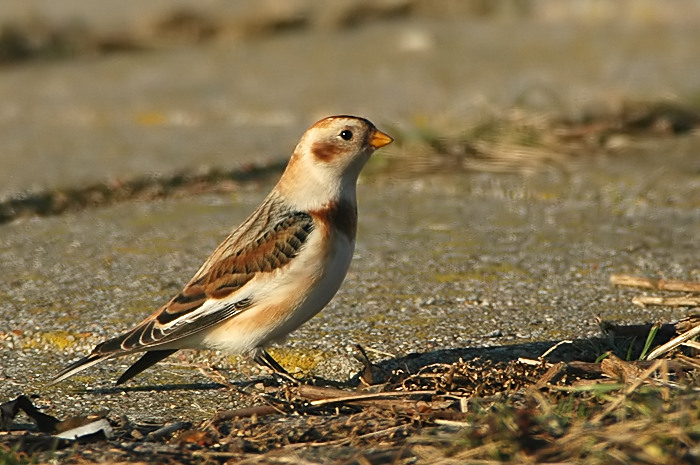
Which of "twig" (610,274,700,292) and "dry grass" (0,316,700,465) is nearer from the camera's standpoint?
"dry grass" (0,316,700,465)

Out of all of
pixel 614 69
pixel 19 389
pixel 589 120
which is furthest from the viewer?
pixel 614 69

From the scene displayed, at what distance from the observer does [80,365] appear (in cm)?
314

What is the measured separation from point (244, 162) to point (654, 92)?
245 cm

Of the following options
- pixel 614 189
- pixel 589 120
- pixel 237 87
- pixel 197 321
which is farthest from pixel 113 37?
pixel 197 321

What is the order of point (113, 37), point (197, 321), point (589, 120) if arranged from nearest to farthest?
point (197, 321) → point (589, 120) → point (113, 37)

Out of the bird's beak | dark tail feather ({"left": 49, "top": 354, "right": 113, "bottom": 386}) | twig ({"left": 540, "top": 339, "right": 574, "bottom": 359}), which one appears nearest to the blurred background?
the bird's beak

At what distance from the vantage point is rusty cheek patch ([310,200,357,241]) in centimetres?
356

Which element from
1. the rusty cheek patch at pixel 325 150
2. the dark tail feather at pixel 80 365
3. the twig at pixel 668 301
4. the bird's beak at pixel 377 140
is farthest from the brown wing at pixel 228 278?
the twig at pixel 668 301

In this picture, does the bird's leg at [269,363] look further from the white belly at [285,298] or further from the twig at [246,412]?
the twig at [246,412]

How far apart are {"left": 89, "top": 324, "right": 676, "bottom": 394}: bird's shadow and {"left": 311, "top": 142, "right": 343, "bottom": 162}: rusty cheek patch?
2.64 ft

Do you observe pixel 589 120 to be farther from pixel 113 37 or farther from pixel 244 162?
pixel 113 37

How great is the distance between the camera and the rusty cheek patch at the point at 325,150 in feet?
12.4

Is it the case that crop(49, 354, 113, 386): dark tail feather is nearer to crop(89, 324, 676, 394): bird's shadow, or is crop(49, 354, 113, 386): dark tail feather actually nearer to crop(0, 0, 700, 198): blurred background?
crop(89, 324, 676, 394): bird's shadow

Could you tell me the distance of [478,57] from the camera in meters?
7.73
